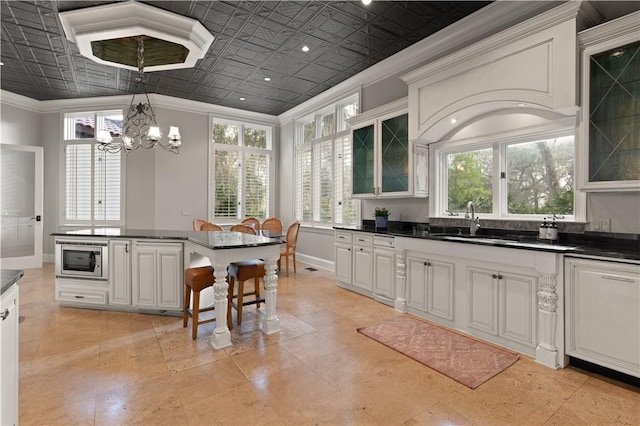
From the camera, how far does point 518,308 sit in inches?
109

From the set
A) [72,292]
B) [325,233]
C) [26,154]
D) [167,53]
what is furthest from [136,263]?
[26,154]

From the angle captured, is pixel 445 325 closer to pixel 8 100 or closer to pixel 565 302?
pixel 565 302

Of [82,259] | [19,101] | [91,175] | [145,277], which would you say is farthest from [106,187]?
[145,277]

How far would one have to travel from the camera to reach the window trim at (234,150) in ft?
22.7

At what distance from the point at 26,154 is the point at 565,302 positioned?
348 inches

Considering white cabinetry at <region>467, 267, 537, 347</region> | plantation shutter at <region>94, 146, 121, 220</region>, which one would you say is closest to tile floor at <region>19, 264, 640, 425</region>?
white cabinetry at <region>467, 267, 537, 347</region>

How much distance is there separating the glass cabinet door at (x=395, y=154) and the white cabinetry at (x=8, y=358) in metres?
3.80

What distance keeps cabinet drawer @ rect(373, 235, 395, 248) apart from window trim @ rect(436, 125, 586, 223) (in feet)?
2.36

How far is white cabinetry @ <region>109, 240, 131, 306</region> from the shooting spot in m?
3.72

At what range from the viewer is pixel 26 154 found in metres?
6.30

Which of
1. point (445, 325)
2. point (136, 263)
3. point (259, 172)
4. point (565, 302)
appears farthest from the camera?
point (259, 172)

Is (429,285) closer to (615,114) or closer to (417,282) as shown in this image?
(417,282)

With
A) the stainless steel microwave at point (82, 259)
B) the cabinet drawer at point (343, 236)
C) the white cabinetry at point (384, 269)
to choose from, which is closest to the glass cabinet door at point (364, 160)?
→ the cabinet drawer at point (343, 236)

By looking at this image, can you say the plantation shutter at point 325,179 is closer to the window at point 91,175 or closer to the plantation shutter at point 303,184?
the plantation shutter at point 303,184
